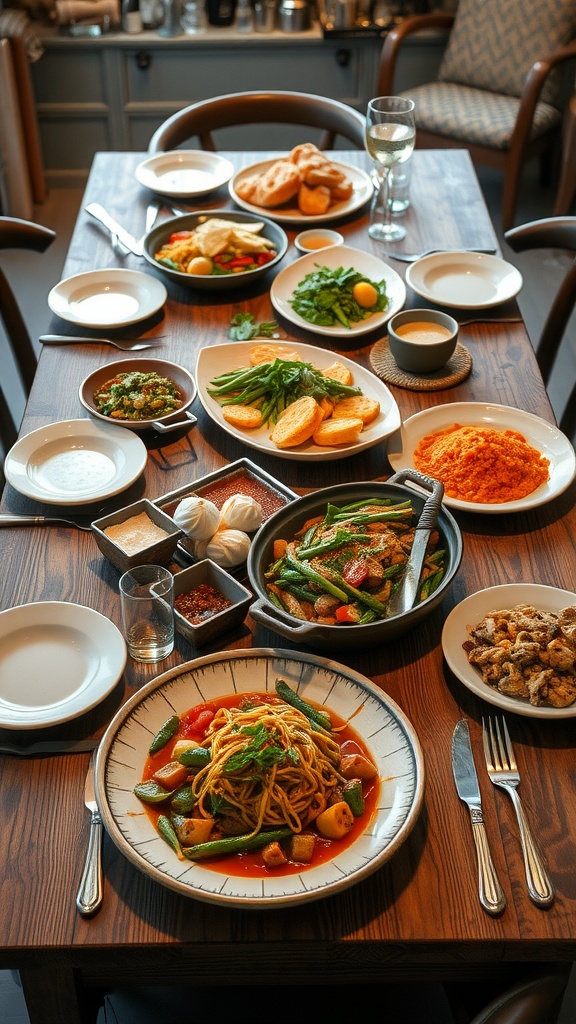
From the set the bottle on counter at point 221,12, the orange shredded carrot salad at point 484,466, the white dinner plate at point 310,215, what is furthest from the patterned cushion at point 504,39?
the orange shredded carrot salad at point 484,466

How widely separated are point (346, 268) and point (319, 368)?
1.47 ft

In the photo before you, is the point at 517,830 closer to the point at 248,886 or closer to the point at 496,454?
the point at 248,886

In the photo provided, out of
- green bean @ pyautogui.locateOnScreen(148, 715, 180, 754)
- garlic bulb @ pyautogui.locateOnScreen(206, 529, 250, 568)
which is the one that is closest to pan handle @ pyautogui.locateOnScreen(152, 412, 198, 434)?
garlic bulb @ pyautogui.locateOnScreen(206, 529, 250, 568)

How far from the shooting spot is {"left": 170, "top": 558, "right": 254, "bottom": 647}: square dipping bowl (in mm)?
1441

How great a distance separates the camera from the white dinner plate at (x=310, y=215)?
2.63 meters

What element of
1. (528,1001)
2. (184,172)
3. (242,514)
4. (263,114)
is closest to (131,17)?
(263,114)

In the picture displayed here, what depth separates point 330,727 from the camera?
1.30m

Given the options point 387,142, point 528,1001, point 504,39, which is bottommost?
point 528,1001

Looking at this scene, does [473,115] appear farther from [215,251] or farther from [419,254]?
[215,251]

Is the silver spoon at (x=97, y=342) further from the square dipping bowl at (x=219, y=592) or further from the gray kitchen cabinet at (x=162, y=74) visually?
the gray kitchen cabinet at (x=162, y=74)

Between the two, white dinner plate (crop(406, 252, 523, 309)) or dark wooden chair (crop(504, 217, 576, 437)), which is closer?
white dinner plate (crop(406, 252, 523, 309))

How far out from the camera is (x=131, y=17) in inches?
190

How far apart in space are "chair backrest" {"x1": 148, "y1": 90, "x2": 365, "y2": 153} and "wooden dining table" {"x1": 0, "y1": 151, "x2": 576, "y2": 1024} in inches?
69.2

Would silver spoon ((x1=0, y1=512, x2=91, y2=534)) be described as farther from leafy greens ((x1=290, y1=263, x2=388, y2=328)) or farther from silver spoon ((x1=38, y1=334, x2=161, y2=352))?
leafy greens ((x1=290, y1=263, x2=388, y2=328))
